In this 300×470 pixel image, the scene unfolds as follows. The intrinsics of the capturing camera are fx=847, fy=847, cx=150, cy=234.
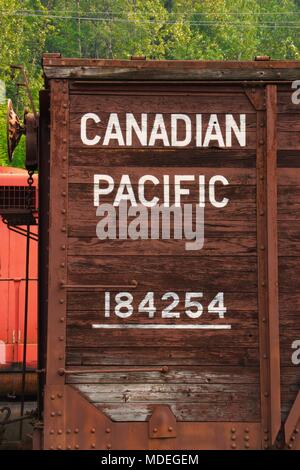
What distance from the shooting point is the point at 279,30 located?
46031 millimetres

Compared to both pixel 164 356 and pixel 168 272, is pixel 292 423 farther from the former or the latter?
pixel 168 272

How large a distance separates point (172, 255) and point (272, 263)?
0.66m

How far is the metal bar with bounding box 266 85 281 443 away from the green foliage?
1050 inches

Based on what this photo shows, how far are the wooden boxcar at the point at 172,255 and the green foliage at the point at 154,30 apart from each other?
2651 cm

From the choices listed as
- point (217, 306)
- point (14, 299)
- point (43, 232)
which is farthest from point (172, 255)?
point (14, 299)

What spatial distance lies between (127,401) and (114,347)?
0.36 m

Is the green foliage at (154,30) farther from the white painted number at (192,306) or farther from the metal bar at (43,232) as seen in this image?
the white painted number at (192,306)

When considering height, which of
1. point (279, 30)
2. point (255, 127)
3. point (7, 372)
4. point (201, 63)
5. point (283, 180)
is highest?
point (279, 30)

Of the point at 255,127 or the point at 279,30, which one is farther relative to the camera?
the point at 279,30

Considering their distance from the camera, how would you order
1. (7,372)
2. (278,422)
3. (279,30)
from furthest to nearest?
(279,30) → (7,372) → (278,422)

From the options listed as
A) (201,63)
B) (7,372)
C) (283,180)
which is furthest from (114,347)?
(7,372)

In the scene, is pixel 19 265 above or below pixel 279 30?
below

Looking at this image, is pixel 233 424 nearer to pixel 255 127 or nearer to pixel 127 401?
pixel 127 401

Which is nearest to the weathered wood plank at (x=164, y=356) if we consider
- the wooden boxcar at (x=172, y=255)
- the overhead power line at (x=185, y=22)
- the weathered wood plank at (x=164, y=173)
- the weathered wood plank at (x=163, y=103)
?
the wooden boxcar at (x=172, y=255)
